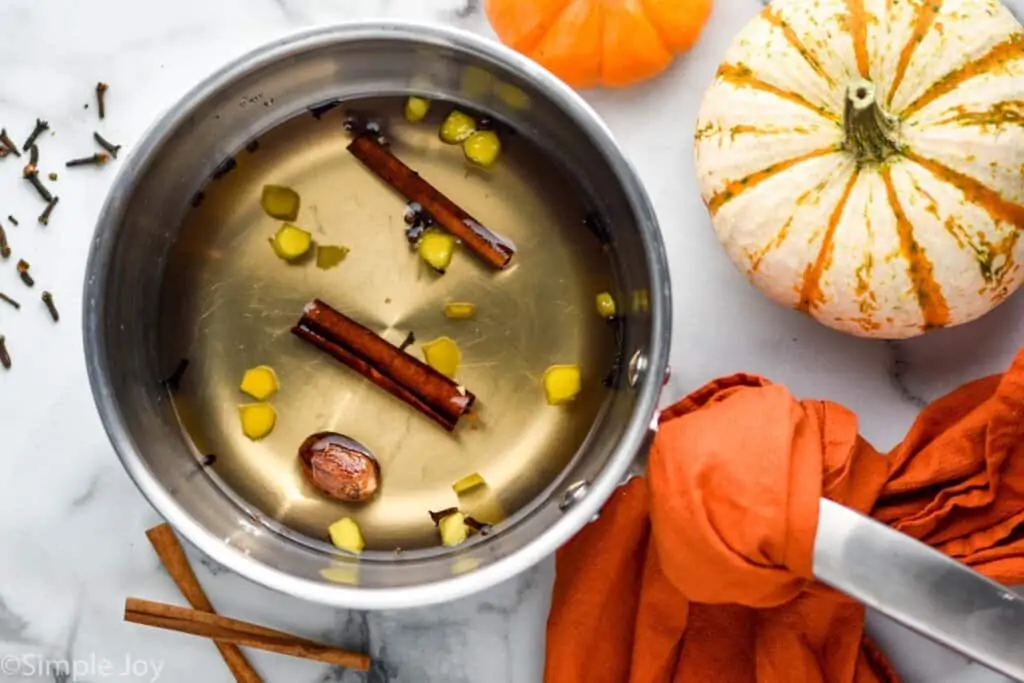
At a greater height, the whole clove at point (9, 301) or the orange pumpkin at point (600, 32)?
the orange pumpkin at point (600, 32)

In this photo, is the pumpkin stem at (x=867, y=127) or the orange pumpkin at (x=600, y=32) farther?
the orange pumpkin at (x=600, y=32)

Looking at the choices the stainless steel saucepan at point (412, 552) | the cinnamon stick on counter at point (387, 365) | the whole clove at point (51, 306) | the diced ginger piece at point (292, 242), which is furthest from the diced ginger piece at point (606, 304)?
the whole clove at point (51, 306)

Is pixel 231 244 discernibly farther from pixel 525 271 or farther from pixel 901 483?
pixel 901 483

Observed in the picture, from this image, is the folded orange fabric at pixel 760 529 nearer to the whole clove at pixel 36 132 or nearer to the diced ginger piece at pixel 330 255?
the diced ginger piece at pixel 330 255

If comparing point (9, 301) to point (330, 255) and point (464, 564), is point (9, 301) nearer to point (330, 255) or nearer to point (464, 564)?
point (330, 255)

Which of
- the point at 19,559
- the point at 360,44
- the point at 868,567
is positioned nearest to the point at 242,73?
the point at 360,44

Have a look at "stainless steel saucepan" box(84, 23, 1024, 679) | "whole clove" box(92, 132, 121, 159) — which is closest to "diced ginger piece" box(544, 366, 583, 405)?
"stainless steel saucepan" box(84, 23, 1024, 679)
